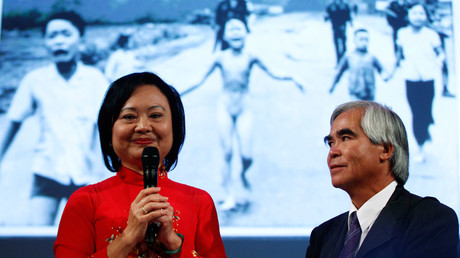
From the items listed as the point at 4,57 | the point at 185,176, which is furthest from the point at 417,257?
the point at 4,57

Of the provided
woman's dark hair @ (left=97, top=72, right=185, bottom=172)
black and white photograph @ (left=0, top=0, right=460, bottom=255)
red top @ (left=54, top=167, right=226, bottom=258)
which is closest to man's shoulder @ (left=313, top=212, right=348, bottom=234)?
red top @ (left=54, top=167, right=226, bottom=258)

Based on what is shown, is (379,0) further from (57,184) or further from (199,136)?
(57,184)

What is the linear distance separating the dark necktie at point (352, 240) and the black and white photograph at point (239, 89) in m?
1.10

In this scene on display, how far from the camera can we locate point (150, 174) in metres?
1.57

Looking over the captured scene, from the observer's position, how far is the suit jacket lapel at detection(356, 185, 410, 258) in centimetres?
193

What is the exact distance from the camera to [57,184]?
10.5 ft

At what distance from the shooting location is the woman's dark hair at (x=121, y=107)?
1.81 m

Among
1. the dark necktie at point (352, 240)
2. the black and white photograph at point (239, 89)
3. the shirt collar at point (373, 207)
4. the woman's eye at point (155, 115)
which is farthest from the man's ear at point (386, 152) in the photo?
the black and white photograph at point (239, 89)

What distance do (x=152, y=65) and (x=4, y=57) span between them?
897 mm

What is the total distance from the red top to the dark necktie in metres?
0.48

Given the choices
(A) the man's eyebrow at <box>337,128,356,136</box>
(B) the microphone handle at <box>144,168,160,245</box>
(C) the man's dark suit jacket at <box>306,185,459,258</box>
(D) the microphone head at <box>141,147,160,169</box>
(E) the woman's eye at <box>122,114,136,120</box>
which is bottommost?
(C) the man's dark suit jacket at <box>306,185,459,258</box>

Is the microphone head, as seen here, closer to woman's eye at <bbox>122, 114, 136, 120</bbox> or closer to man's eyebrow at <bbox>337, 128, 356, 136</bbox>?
woman's eye at <bbox>122, 114, 136, 120</bbox>

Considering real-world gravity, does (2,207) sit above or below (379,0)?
below

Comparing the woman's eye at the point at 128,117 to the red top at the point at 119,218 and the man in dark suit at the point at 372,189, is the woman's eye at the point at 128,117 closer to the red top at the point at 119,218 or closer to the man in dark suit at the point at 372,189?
the red top at the point at 119,218
